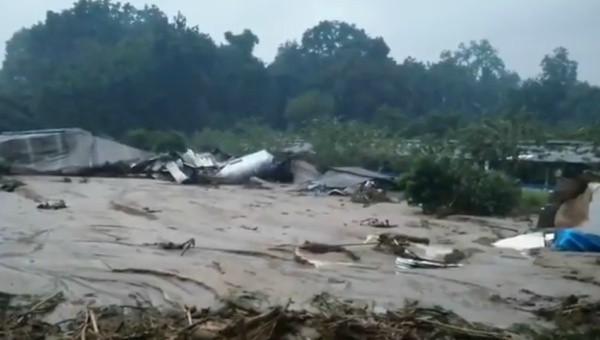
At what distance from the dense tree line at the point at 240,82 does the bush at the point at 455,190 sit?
40.7 feet

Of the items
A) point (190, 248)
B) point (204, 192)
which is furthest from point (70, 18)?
point (190, 248)

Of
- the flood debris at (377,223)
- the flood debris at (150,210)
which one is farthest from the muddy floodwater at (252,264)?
the flood debris at (377,223)

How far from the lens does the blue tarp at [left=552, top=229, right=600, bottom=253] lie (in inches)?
317

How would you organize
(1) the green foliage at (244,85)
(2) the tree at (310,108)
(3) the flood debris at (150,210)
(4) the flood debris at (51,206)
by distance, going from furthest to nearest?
(2) the tree at (310,108) → (1) the green foliage at (244,85) → (3) the flood debris at (150,210) → (4) the flood debris at (51,206)

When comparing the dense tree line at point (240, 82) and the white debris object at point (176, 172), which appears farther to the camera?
the dense tree line at point (240, 82)

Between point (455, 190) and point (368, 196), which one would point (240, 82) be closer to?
point (368, 196)

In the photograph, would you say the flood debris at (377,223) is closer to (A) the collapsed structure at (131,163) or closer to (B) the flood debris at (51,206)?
(B) the flood debris at (51,206)

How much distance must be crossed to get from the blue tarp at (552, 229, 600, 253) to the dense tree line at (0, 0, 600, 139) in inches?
687

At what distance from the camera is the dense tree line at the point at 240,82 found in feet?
104

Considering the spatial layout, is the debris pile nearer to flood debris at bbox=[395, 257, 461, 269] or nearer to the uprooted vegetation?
the uprooted vegetation

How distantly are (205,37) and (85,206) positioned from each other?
90.3 ft

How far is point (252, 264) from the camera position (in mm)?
6898

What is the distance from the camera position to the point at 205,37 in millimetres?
38531

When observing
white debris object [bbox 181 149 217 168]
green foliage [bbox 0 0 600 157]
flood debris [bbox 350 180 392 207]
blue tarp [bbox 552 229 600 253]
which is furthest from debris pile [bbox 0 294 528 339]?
green foliage [bbox 0 0 600 157]
